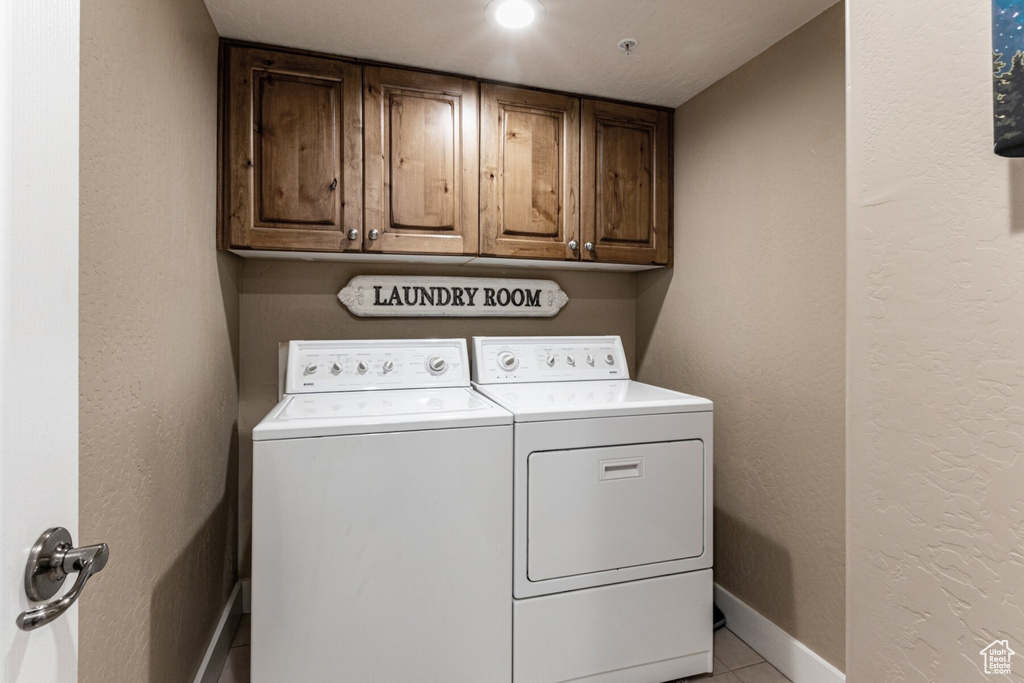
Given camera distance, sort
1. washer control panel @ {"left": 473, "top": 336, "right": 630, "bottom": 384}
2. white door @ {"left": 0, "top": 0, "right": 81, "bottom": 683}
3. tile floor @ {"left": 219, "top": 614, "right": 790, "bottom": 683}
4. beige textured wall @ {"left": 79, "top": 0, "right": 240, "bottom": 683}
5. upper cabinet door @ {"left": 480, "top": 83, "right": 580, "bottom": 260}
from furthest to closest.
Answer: washer control panel @ {"left": 473, "top": 336, "right": 630, "bottom": 384} < upper cabinet door @ {"left": 480, "top": 83, "right": 580, "bottom": 260} < tile floor @ {"left": 219, "top": 614, "right": 790, "bottom": 683} < beige textured wall @ {"left": 79, "top": 0, "right": 240, "bottom": 683} < white door @ {"left": 0, "top": 0, "right": 81, "bottom": 683}

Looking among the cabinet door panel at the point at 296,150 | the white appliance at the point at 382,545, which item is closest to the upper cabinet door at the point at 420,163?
the cabinet door panel at the point at 296,150

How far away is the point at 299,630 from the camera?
1.32m

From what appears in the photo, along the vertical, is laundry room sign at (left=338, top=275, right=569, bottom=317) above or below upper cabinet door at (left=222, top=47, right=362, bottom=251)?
below

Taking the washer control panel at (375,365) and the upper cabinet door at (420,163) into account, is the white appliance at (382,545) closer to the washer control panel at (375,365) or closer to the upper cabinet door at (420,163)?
the washer control panel at (375,365)

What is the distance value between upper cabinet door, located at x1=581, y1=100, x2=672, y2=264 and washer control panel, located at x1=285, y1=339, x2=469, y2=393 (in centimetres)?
75

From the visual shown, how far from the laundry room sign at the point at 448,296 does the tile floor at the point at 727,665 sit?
123cm

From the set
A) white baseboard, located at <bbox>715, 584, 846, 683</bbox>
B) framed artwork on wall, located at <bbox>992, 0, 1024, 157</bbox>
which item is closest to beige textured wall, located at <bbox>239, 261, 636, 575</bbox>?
white baseboard, located at <bbox>715, 584, 846, 683</bbox>

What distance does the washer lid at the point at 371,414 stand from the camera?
4.39 ft

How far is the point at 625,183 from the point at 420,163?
908mm

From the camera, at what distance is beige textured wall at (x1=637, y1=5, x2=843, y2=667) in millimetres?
1556

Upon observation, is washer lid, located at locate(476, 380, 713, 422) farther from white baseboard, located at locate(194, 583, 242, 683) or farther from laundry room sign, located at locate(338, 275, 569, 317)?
white baseboard, located at locate(194, 583, 242, 683)

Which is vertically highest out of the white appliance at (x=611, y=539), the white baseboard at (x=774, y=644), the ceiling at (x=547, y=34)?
the ceiling at (x=547, y=34)

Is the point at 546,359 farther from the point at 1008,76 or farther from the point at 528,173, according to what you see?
the point at 1008,76

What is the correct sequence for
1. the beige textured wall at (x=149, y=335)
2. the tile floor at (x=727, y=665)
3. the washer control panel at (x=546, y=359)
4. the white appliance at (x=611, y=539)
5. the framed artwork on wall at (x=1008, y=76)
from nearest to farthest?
the framed artwork on wall at (x=1008, y=76), the beige textured wall at (x=149, y=335), the white appliance at (x=611, y=539), the tile floor at (x=727, y=665), the washer control panel at (x=546, y=359)
